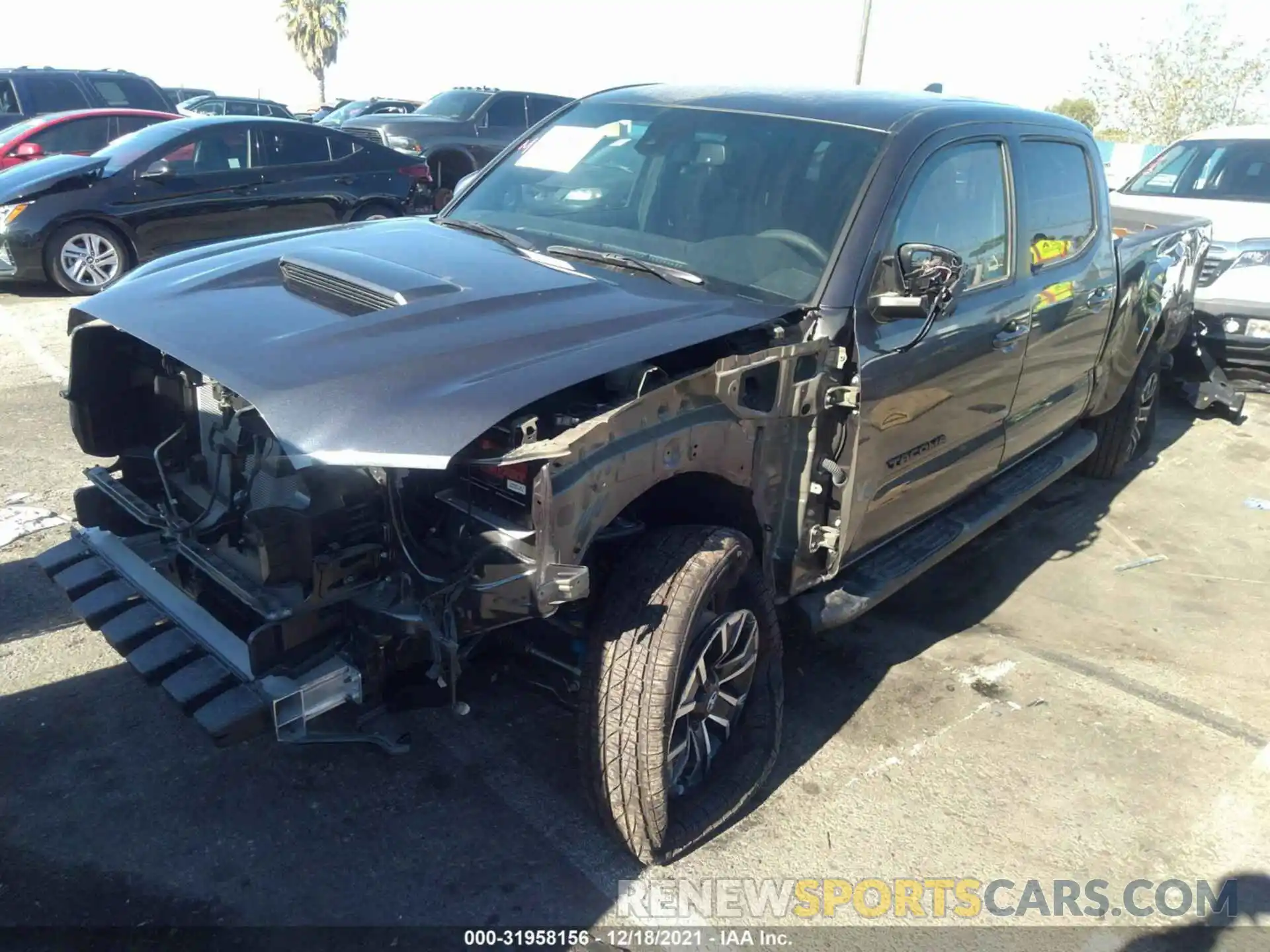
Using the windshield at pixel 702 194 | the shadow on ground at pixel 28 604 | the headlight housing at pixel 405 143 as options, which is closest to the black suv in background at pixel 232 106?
the headlight housing at pixel 405 143

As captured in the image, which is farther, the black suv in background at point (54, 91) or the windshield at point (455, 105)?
the windshield at point (455, 105)

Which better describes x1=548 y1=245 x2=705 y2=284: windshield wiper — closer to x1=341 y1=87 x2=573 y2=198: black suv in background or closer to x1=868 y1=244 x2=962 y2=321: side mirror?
x1=868 y1=244 x2=962 y2=321: side mirror

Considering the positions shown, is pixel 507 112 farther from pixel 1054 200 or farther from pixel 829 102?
pixel 829 102

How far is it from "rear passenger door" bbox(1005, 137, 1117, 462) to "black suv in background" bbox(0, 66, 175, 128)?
40.3 ft

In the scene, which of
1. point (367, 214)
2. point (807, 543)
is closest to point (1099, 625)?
point (807, 543)

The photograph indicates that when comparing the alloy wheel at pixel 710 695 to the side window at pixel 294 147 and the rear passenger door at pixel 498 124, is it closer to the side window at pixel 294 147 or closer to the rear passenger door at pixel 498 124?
the side window at pixel 294 147

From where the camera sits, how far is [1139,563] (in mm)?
5070

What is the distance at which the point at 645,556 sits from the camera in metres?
2.61

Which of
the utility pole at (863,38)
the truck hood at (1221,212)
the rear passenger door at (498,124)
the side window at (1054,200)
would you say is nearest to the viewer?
the side window at (1054,200)

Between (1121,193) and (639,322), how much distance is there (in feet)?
26.1

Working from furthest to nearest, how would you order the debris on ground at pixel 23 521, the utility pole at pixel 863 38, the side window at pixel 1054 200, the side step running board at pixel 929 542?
the utility pole at pixel 863 38 < the debris on ground at pixel 23 521 < the side window at pixel 1054 200 < the side step running board at pixel 929 542

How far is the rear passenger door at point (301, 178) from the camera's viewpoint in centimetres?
949

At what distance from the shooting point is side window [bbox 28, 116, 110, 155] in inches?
430

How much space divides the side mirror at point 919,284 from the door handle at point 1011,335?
629 millimetres
